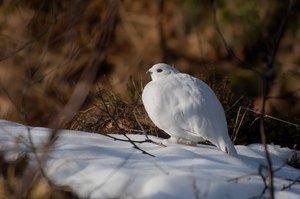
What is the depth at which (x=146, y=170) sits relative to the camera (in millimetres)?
3176

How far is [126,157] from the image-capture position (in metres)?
3.32

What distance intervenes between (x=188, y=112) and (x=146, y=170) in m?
0.49

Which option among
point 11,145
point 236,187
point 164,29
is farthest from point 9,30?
point 236,187

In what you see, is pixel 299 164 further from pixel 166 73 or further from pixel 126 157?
pixel 126 157

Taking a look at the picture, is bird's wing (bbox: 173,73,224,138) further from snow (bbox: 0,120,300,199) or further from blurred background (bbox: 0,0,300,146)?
blurred background (bbox: 0,0,300,146)

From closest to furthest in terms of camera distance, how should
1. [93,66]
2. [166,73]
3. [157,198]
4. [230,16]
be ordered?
1. [93,66]
2. [157,198]
3. [166,73]
4. [230,16]

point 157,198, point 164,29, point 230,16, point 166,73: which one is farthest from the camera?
point 164,29

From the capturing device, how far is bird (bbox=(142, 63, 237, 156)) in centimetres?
357

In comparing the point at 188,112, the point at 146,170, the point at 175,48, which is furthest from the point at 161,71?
the point at 175,48

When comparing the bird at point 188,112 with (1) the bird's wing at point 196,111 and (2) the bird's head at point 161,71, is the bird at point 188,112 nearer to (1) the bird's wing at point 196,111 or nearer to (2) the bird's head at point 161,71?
→ (1) the bird's wing at point 196,111

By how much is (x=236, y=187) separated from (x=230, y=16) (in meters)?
3.62

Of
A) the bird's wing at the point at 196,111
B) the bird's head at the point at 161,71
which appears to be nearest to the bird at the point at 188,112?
the bird's wing at the point at 196,111

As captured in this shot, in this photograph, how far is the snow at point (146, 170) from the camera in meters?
3.03

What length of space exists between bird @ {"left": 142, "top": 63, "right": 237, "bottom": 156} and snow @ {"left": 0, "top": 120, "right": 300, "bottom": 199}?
59 mm
